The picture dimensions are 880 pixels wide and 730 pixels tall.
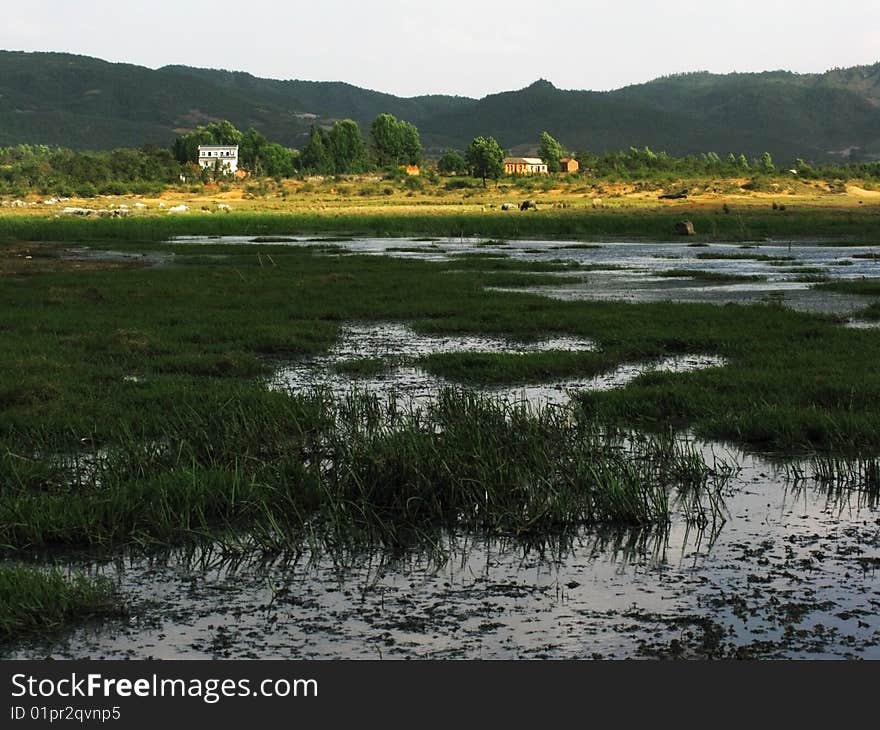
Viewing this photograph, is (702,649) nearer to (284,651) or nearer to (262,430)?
(284,651)

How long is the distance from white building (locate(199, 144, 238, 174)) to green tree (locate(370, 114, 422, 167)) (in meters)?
21.6

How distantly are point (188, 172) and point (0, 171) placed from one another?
72.8ft

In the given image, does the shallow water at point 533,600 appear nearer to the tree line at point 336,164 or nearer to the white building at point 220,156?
the tree line at point 336,164

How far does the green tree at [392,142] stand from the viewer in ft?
545

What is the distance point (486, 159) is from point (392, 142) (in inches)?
1879

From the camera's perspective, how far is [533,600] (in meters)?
8.14

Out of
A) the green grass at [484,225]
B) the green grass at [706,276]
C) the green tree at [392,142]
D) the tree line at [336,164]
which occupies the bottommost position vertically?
the green grass at [706,276]

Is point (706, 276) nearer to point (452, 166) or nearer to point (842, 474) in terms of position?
point (842, 474)

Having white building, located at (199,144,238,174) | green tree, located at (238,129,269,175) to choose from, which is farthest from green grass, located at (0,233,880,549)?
green tree, located at (238,129,269,175)

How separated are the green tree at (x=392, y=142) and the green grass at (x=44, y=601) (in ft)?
519

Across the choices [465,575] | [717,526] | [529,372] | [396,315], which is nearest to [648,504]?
[717,526]

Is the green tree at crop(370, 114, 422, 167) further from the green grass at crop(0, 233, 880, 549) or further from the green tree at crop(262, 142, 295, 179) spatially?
the green grass at crop(0, 233, 880, 549)

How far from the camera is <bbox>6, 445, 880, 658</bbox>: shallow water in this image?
23.9 ft

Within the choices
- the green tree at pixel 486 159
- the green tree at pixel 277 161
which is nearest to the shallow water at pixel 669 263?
the green tree at pixel 486 159
